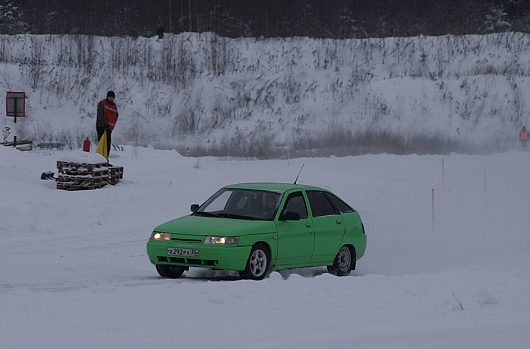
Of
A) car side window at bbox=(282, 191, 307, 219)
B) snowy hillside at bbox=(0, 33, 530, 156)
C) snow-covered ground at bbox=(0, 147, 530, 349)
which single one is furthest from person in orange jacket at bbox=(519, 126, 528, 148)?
car side window at bbox=(282, 191, 307, 219)

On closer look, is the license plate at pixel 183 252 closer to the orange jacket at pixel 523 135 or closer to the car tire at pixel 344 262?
the car tire at pixel 344 262

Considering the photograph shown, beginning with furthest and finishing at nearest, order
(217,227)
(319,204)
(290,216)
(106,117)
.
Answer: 1. (106,117)
2. (319,204)
3. (290,216)
4. (217,227)

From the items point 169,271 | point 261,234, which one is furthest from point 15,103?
point 261,234

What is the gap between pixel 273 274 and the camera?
1180cm

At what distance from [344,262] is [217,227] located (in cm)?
281

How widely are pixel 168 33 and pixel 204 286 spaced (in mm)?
45145

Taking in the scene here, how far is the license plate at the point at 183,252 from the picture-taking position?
1227 cm

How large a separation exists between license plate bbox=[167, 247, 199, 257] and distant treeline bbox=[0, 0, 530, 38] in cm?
4297

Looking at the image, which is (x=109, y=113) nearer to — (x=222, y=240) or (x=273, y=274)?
(x=222, y=240)

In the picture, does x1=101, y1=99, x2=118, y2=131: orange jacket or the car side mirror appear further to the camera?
x1=101, y1=99, x2=118, y2=131: orange jacket

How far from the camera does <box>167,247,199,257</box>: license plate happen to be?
12.3 metres

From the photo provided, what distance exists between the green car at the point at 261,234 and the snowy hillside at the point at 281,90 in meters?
24.2

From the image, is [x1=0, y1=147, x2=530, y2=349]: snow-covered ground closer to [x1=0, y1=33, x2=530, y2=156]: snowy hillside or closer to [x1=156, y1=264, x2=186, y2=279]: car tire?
[x1=156, y1=264, x2=186, y2=279]: car tire

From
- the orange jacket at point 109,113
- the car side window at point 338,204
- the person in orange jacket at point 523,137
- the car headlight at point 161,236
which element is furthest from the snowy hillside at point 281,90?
the car headlight at point 161,236
